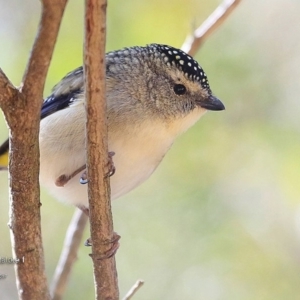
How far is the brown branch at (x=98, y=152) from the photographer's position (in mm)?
2068

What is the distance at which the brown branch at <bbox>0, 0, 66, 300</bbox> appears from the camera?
7.18 feet

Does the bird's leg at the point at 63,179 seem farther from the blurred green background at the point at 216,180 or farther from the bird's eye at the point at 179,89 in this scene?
the blurred green background at the point at 216,180

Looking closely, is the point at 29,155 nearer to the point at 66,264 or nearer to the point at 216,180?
the point at 66,264

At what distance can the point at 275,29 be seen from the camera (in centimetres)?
578

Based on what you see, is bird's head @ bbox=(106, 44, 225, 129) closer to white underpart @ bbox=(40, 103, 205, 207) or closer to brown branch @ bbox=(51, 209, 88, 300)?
white underpart @ bbox=(40, 103, 205, 207)

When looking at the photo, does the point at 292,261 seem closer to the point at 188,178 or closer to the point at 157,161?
the point at 188,178

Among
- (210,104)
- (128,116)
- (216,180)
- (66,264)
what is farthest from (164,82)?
(216,180)

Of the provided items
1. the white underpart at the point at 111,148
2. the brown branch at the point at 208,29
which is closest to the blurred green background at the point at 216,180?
the brown branch at the point at 208,29

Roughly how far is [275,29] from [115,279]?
12.1 ft

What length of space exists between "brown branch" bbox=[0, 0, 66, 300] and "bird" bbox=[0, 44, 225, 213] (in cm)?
65

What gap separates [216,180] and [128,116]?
2230 millimetres

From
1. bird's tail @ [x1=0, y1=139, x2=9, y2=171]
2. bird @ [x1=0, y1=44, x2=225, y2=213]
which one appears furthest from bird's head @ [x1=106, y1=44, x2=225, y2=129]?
bird's tail @ [x1=0, y1=139, x2=9, y2=171]

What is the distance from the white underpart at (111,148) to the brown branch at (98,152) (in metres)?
0.69

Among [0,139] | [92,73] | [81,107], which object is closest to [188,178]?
[0,139]
